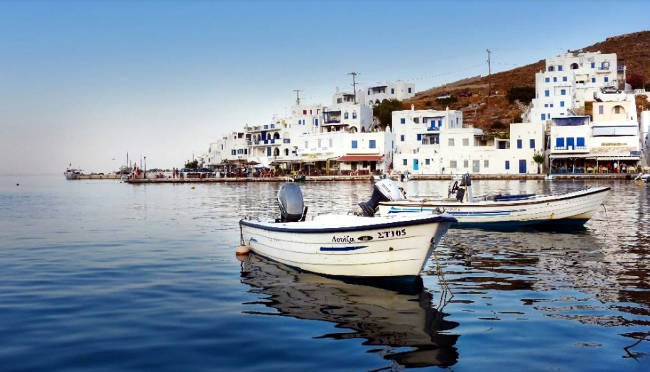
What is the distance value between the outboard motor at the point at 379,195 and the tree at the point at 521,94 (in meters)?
110

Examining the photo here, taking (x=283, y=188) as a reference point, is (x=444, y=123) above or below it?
above

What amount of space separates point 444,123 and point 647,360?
8434cm

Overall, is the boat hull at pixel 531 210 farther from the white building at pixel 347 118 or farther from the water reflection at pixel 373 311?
A: the white building at pixel 347 118

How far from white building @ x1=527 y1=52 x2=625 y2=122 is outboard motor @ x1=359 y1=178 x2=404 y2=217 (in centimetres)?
7473

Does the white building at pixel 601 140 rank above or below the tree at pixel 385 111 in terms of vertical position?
below

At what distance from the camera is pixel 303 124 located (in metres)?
101

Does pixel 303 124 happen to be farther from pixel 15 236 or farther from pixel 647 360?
pixel 647 360

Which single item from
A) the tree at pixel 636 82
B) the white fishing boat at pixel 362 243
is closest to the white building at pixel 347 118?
the tree at pixel 636 82

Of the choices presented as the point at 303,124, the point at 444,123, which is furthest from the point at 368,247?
the point at 303,124

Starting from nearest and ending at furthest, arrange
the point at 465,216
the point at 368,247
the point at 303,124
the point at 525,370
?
the point at 525,370, the point at 368,247, the point at 465,216, the point at 303,124

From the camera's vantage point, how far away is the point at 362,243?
13609 millimetres

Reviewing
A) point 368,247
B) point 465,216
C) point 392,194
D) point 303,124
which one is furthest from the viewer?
point 303,124

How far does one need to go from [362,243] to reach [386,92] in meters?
124

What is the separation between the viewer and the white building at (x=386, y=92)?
13400cm
